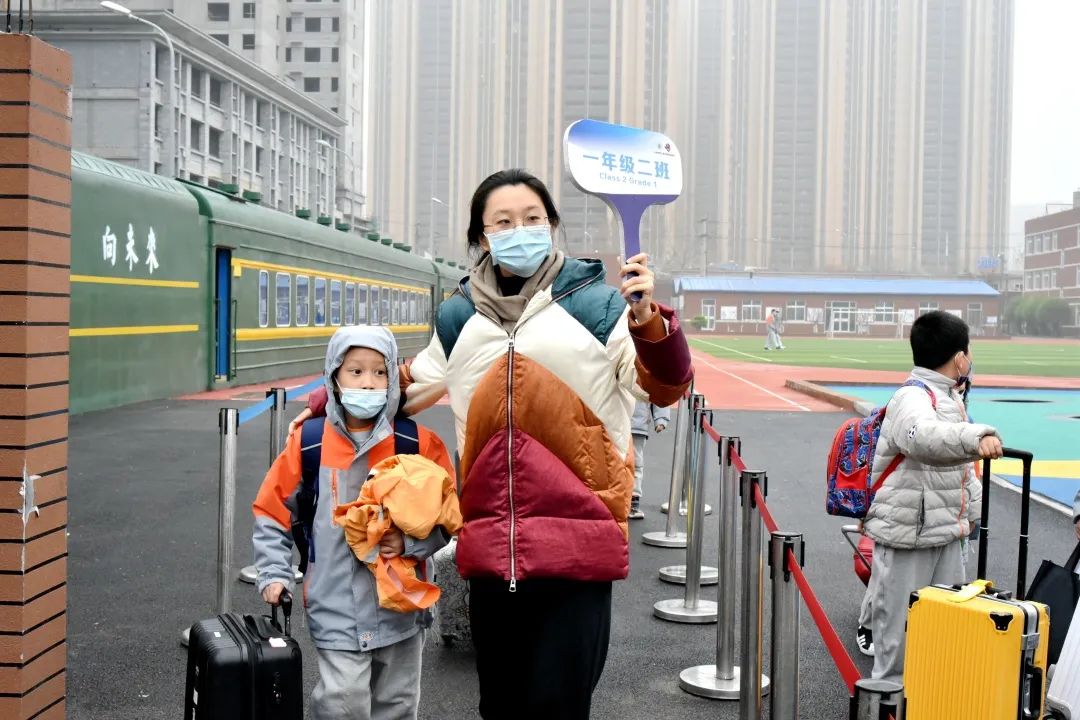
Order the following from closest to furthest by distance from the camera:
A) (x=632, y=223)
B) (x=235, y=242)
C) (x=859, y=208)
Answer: (x=632, y=223) → (x=235, y=242) → (x=859, y=208)

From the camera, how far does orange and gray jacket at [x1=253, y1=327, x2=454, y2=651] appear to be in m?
3.40

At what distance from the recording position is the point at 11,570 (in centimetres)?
329

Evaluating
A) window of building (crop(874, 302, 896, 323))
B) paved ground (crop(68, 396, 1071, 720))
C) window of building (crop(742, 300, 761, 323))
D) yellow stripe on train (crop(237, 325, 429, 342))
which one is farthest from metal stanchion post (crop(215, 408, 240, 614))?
window of building (crop(874, 302, 896, 323))

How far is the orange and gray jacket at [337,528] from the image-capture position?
340 centimetres

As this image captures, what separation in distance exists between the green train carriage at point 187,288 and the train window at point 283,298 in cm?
2

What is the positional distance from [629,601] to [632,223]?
10.9 feet

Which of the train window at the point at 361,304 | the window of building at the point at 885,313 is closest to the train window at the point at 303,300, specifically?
the train window at the point at 361,304

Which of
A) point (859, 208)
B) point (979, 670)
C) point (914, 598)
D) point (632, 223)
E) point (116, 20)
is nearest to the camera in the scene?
point (979, 670)

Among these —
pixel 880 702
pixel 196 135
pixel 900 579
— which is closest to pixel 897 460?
pixel 900 579

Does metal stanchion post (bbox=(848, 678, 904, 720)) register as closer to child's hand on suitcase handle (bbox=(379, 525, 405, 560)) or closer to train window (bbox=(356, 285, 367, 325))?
child's hand on suitcase handle (bbox=(379, 525, 405, 560))

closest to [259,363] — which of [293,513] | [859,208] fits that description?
[293,513]

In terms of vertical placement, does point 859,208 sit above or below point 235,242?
above

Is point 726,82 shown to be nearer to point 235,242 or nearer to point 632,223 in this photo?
point 235,242

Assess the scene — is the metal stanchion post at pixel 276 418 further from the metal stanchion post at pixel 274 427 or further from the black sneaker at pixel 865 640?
the black sneaker at pixel 865 640
